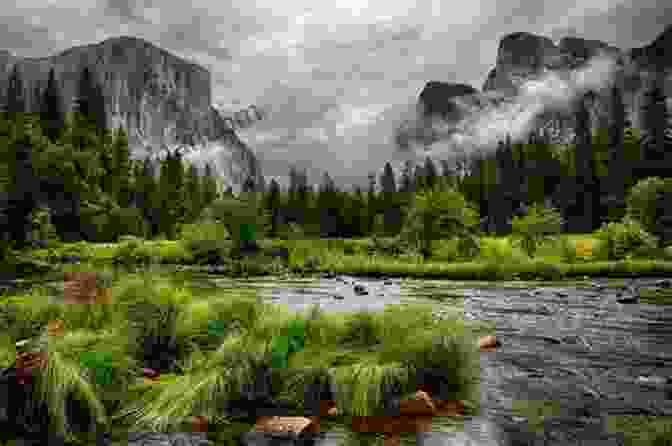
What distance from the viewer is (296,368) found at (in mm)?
6289

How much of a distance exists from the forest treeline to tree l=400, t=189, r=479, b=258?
241 centimetres

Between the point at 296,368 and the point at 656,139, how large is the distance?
9409cm

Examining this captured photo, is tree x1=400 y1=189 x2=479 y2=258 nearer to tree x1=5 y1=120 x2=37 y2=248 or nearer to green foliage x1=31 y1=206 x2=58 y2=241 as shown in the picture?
green foliage x1=31 y1=206 x2=58 y2=241

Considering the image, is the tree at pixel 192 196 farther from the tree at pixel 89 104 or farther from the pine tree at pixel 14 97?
the pine tree at pixel 14 97

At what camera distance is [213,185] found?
386 ft

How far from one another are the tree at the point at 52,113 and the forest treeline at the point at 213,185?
158 mm

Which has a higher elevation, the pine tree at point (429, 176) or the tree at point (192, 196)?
the pine tree at point (429, 176)

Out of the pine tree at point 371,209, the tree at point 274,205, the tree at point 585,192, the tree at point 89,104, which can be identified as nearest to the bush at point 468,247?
the tree at point 585,192

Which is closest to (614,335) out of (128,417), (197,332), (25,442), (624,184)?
(197,332)

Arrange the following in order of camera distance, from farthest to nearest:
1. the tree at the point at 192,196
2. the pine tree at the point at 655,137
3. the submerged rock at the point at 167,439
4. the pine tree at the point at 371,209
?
1. the pine tree at the point at 371,209
2. the tree at the point at 192,196
3. the pine tree at the point at 655,137
4. the submerged rock at the point at 167,439

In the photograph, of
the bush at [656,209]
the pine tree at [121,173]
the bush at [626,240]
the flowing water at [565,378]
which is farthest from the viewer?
the pine tree at [121,173]

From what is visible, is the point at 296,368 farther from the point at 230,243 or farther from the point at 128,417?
the point at 230,243

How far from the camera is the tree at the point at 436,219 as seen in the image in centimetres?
5006

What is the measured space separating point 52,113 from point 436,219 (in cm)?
6356
